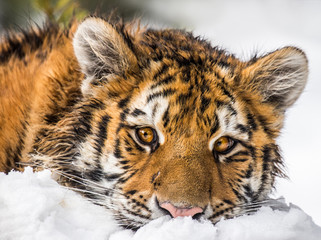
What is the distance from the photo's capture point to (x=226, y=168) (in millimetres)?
4676

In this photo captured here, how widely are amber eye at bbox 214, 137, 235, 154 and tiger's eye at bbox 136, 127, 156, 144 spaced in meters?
0.57

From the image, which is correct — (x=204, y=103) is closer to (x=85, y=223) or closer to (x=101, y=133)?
(x=101, y=133)

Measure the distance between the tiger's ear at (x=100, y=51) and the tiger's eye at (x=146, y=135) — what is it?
2.33 ft

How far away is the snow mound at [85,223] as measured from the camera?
3875 mm

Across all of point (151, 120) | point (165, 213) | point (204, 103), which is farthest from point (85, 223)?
point (204, 103)

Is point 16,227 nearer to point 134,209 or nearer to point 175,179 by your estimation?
point 134,209

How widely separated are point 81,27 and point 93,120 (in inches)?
35.3

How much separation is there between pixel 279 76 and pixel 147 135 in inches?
63.6

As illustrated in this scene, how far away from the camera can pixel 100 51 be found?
5.00 metres

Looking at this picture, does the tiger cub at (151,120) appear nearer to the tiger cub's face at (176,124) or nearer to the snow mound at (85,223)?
the tiger cub's face at (176,124)

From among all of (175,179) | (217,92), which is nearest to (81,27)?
(217,92)

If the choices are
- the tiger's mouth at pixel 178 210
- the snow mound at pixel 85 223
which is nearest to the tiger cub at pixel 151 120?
the tiger's mouth at pixel 178 210

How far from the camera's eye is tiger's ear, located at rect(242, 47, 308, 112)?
17.0 ft

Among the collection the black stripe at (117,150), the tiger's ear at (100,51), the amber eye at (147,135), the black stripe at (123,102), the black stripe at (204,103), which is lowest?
the black stripe at (117,150)
